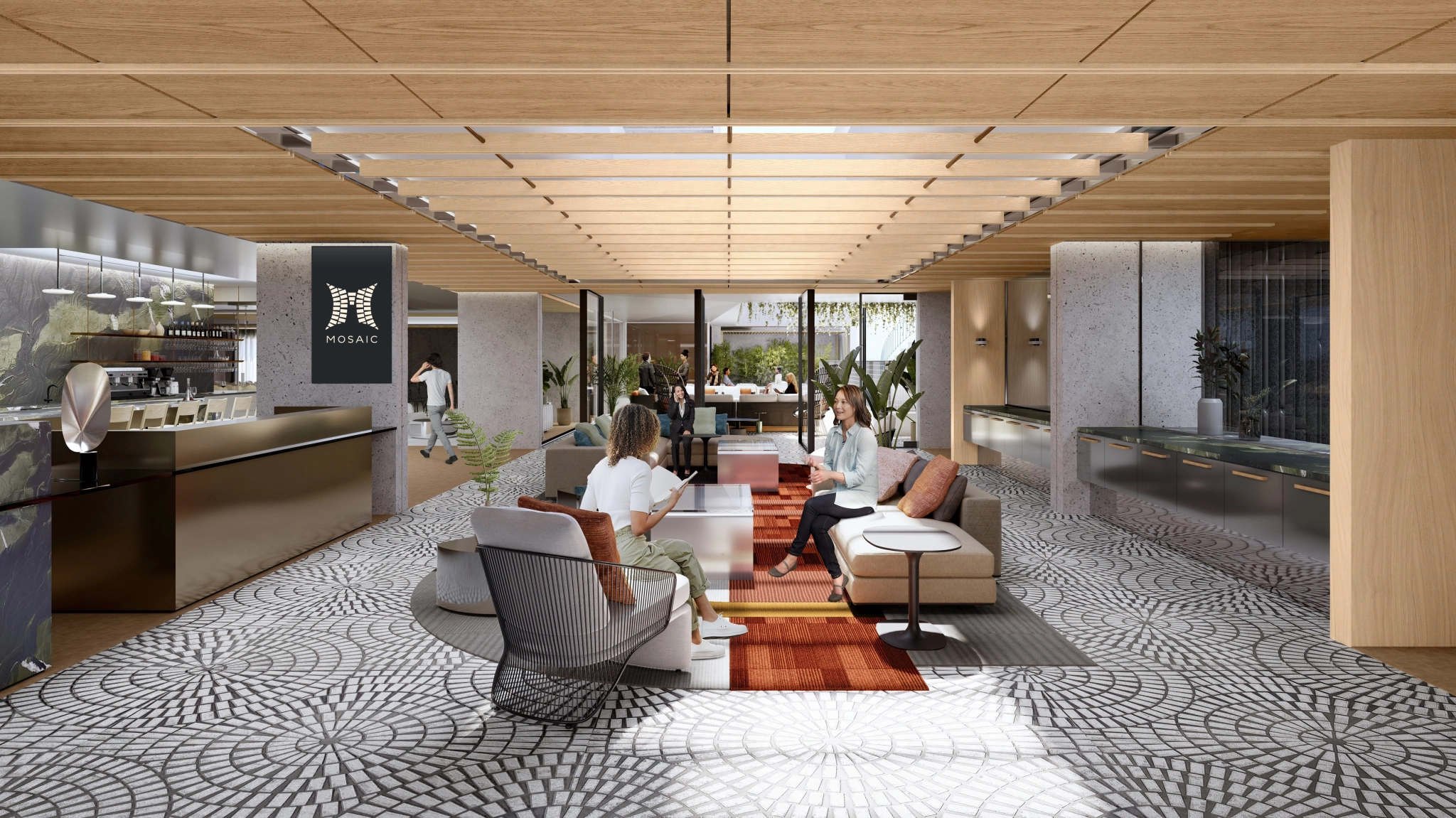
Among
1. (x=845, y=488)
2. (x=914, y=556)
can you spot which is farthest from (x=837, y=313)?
(x=914, y=556)

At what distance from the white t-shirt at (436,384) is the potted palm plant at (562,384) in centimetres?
685

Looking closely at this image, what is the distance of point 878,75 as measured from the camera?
3.57 m

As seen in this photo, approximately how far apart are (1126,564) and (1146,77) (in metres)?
3.83

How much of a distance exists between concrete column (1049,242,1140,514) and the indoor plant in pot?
735 mm

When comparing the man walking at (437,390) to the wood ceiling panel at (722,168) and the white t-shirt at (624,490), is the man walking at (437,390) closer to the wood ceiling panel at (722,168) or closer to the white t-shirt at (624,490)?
the wood ceiling panel at (722,168)

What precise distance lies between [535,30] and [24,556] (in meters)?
3.24

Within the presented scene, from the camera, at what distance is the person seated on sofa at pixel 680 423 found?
10.8 m

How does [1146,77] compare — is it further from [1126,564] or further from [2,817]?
[2,817]

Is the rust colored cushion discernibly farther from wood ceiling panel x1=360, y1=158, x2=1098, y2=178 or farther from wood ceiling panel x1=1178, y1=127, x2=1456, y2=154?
wood ceiling panel x1=1178, y1=127, x2=1456, y2=154

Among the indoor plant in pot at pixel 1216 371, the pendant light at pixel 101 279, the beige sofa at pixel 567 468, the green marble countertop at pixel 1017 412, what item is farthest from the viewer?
the pendant light at pixel 101 279

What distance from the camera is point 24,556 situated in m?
3.82

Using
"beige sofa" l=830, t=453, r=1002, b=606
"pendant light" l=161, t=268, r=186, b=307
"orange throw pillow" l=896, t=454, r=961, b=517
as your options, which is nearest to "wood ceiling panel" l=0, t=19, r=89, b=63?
"beige sofa" l=830, t=453, r=1002, b=606

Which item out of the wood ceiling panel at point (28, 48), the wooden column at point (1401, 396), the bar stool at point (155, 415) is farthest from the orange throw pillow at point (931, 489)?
the bar stool at point (155, 415)

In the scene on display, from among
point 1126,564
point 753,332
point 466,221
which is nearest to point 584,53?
point 466,221
